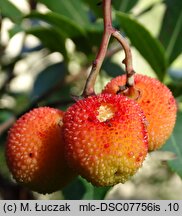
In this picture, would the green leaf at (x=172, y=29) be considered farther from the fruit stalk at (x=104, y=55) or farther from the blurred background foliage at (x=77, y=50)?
the fruit stalk at (x=104, y=55)

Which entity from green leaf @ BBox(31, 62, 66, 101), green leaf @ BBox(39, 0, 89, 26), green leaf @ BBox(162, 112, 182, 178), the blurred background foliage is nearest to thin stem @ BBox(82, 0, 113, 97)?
the blurred background foliage

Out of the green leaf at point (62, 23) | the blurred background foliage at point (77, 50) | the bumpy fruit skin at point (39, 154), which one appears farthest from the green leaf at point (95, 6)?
the bumpy fruit skin at point (39, 154)

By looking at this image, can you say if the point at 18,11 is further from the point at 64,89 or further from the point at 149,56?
the point at 64,89

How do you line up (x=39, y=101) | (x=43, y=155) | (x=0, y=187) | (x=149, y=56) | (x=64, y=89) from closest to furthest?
(x=43, y=155) → (x=149, y=56) → (x=39, y=101) → (x=0, y=187) → (x=64, y=89)

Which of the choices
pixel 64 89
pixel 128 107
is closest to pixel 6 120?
pixel 64 89

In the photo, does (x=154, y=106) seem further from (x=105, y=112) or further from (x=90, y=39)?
(x=90, y=39)
